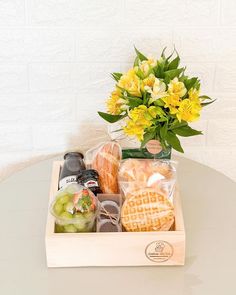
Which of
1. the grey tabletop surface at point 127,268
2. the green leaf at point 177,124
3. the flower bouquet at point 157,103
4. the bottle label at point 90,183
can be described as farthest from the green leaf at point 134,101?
the grey tabletop surface at point 127,268

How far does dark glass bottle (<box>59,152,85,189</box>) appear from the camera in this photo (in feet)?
4.68

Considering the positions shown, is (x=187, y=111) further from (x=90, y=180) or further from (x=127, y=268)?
(x=127, y=268)

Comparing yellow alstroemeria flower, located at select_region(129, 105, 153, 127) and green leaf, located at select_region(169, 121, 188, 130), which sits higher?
yellow alstroemeria flower, located at select_region(129, 105, 153, 127)

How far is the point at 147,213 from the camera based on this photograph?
1.28 meters

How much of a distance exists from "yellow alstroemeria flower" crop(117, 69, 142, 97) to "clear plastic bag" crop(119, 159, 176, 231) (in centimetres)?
20

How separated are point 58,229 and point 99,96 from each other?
0.58m

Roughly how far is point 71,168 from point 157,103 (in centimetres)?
31

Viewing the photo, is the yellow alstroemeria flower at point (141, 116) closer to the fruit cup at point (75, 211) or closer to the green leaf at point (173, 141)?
the green leaf at point (173, 141)

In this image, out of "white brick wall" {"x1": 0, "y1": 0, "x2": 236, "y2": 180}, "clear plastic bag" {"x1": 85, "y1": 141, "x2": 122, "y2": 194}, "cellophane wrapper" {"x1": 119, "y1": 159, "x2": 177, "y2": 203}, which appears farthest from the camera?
"white brick wall" {"x1": 0, "y1": 0, "x2": 236, "y2": 180}

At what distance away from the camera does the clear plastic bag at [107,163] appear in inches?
56.1

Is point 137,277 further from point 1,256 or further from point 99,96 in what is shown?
point 99,96

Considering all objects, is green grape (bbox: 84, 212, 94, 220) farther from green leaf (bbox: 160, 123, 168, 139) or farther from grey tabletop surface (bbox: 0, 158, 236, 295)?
green leaf (bbox: 160, 123, 168, 139)

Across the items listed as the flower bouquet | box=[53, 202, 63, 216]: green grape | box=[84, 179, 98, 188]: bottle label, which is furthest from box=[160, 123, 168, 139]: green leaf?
box=[53, 202, 63, 216]: green grape

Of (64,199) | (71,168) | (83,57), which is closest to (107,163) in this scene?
(71,168)
